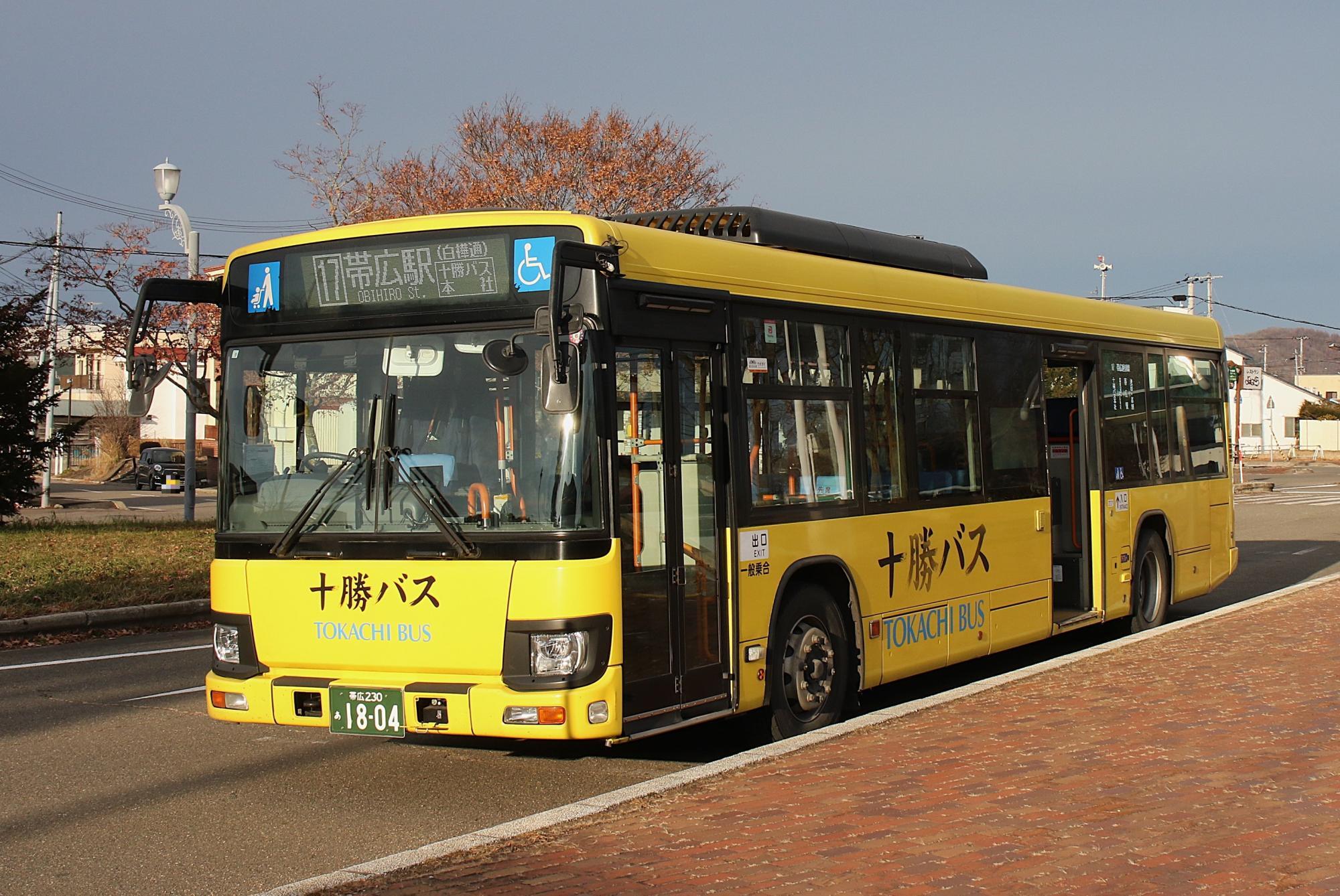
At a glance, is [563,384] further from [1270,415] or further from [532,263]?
[1270,415]

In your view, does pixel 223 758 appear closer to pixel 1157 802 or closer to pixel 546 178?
pixel 1157 802

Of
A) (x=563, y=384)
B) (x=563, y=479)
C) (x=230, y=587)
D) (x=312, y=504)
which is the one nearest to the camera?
(x=563, y=384)

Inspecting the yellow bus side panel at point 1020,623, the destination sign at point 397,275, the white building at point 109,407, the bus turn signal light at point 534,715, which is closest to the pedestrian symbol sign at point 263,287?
the destination sign at point 397,275

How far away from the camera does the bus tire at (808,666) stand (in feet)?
27.6

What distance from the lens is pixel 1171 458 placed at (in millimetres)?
13977

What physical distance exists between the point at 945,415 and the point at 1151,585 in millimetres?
4625

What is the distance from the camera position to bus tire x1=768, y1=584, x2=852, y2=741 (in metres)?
8.41

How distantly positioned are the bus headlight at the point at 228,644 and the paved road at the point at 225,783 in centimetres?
73

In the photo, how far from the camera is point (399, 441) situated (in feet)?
23.9

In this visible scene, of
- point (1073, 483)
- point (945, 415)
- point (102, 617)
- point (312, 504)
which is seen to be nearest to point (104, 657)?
point (102, 617)

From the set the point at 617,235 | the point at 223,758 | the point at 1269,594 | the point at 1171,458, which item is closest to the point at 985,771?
the point at 617,235

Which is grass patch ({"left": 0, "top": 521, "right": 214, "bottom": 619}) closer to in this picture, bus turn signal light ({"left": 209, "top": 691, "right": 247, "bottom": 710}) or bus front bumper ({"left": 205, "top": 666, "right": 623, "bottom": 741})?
bus turn signal light ({"left": 209, "top": 691, "right": 247, "bottom": 710})

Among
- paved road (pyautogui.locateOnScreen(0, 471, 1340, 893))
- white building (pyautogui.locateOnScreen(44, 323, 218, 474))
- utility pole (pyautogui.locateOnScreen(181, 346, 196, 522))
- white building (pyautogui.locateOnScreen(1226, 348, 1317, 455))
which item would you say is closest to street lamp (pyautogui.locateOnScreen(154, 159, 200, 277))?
utility pole (pyautogui.locateOnScreen(181, 346, 196, 522))

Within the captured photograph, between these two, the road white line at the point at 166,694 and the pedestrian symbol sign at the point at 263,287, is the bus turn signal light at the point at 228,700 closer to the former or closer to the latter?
the pedestrian symbol sign at the point at 263,287
